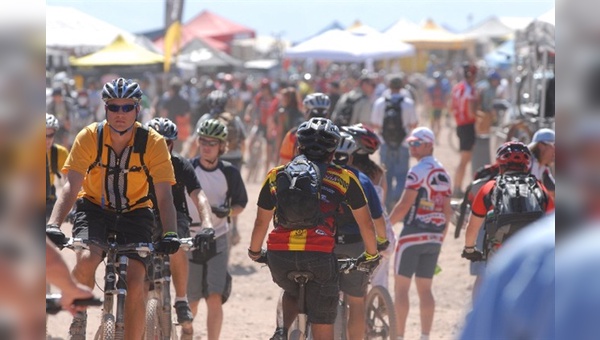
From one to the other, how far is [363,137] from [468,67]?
948cm

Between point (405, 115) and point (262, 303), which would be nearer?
point (262, 303)

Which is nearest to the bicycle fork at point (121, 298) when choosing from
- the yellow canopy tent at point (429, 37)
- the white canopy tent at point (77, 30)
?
the white canopy tent at point (77, 30)

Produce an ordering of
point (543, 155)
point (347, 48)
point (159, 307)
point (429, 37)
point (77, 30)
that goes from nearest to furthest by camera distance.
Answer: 1. point (159, 307)
2. point (543, 155)
3. point (347, 48)
4. point (77, 30)
5. point (429, 37)

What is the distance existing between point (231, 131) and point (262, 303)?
2.15 m

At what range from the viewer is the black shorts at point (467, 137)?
720 inches

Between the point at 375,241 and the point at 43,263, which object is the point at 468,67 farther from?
the point at 43,263

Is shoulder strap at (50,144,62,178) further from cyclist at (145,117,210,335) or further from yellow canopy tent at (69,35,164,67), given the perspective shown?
yellow canopy tent at (69,35,164,67)

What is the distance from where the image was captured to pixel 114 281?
638cm

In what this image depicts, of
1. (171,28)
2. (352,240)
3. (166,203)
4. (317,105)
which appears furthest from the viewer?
(171,28)

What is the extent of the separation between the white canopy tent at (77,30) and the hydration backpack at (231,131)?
42.2ft

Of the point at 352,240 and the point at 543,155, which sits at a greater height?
the point at 543,155

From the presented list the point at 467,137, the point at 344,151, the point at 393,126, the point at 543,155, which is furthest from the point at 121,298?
the point at 467,137

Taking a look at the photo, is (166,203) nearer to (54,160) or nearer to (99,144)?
(99,144)

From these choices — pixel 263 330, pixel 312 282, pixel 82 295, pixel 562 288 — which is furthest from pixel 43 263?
pixel 263 330
